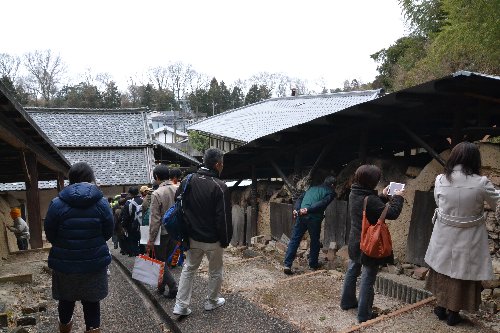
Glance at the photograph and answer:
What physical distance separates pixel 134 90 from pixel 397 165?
56618mm

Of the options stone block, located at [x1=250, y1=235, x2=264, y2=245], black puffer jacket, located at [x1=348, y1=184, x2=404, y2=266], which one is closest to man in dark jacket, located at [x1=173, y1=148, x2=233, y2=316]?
black puffer jacket, located at [x1=348, y1=184, x2=404, y2=266]

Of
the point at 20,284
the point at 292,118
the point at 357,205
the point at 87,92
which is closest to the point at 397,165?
the point at 357,205

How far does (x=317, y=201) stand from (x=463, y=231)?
2553 mm

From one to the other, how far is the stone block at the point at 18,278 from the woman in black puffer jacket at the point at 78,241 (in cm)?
306

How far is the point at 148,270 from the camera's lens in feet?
14.5

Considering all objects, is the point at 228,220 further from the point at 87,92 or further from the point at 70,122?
the point at 87,92

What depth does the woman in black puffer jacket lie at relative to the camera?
3248mm

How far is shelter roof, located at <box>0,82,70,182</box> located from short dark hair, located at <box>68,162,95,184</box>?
1244 millimetres

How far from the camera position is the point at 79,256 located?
325 cm

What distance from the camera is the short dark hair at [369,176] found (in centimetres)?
362

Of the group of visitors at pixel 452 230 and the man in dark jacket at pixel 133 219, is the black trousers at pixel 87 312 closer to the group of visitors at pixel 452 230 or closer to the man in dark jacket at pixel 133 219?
the man in dark jacket at pixel 133 219

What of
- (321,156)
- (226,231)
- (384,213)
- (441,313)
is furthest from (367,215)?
(321,156)

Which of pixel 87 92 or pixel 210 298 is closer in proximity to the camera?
pixel 210 298

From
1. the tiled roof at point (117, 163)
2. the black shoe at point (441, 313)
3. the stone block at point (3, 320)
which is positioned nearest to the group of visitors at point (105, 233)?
the stone block at point (3, 320)
